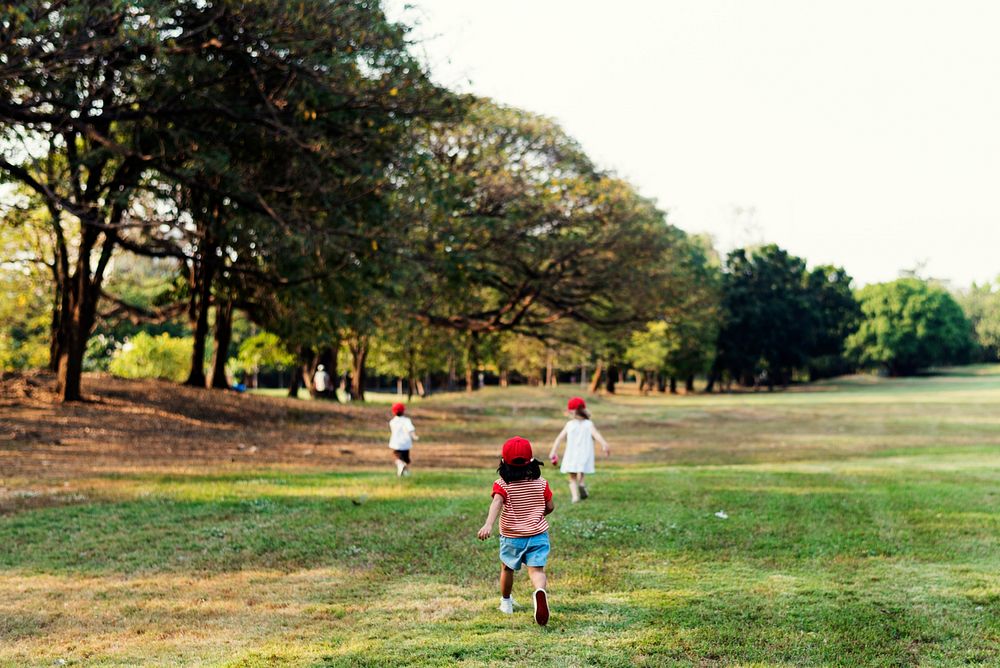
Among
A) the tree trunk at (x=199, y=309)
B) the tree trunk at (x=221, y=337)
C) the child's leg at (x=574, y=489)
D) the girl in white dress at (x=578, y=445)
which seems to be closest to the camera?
the girl in white dress at (x=578, y=445)

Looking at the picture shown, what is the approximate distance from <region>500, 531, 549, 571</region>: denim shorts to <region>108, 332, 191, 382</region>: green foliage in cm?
4600

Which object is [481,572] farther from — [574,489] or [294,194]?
[294,194]

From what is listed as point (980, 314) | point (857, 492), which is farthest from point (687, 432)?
point (980, 314)

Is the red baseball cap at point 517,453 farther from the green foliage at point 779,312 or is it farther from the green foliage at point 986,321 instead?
the green foliage at point 986,321

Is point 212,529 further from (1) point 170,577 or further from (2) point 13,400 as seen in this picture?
(2) point 13,400

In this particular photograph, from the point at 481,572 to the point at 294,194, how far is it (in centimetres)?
1419

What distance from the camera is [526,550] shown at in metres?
6.87

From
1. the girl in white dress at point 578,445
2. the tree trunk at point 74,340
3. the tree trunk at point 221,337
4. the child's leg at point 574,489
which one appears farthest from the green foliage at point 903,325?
the girl in white dress at point 578,445

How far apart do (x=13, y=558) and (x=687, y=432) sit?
84.8ft

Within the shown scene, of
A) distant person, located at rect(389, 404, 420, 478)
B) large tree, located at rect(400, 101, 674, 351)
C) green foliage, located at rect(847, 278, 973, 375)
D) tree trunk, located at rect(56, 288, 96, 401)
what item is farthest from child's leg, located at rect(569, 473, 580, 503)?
green foliage, located at rect(847, 278, 973, 375)

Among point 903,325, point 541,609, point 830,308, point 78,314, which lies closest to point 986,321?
point 903,325

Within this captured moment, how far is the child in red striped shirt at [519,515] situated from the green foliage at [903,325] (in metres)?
89.5

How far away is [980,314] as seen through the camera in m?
115

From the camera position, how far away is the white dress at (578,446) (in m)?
12.4
